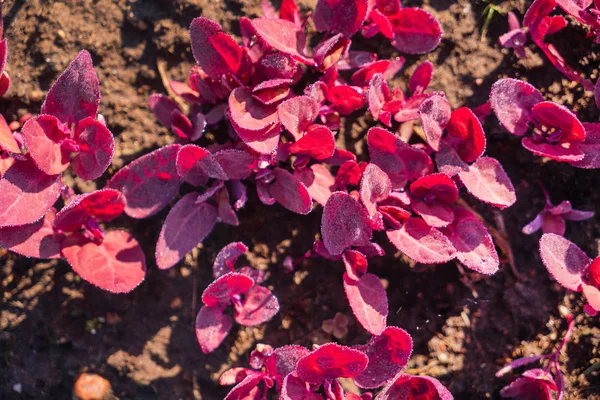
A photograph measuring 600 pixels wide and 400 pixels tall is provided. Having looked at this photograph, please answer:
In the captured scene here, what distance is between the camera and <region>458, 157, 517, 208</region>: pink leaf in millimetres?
1726

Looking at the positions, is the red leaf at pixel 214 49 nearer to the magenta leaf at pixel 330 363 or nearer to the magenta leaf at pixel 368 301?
the magenta leaf at pixel 368 301

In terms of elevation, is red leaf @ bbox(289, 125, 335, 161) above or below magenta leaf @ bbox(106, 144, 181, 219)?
above

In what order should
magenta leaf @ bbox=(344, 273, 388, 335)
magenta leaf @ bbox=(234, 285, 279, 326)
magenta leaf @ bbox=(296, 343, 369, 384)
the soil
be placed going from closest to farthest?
1. magenta leaf @ bbox=(296, 343, 369, 384)
2. magenta leaf @ bbox=(344, 273, 388, 335)
3. magenta leaf @ bbox=(234, 285, 279, 326)
4. the soil

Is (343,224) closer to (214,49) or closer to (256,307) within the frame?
(256,307)

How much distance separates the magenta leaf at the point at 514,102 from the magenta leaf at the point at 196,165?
958 mm

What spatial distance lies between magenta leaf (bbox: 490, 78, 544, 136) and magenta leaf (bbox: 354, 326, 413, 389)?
82cm

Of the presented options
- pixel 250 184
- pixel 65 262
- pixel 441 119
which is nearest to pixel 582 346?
pixel 441 119

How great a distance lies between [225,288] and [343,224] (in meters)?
0.45

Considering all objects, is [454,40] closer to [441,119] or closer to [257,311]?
[441,119]

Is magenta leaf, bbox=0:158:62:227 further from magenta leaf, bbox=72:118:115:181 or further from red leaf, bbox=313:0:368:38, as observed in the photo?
red leaf, bbox=313:0:368:38

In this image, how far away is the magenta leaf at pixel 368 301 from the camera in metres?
1.69

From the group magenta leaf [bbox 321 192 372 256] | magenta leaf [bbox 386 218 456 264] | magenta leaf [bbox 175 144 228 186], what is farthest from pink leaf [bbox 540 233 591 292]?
magenta leaf [bbox 175 144 228 186]

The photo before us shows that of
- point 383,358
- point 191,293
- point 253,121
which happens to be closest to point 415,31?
point 253,121

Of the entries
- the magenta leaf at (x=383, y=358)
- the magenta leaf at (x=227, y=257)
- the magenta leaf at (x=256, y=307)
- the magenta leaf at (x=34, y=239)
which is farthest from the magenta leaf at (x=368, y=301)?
the magenta leaf at (x=34, y=239)
